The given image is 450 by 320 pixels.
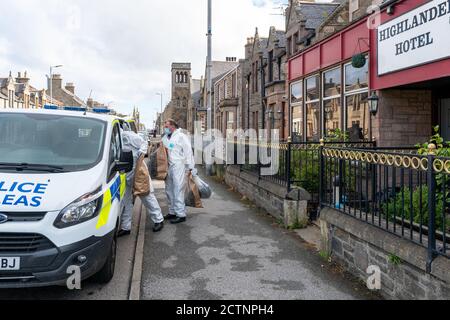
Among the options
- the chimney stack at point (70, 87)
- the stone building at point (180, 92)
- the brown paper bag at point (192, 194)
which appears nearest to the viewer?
the brown paper bag at point (192, 194)

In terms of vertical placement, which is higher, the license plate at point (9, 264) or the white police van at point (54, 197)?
the white police van at point (54, 197)

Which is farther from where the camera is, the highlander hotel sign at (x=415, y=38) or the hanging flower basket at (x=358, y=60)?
the hanging flower basket at (x=358, y=60)

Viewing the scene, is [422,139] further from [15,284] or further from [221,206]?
[15,284]

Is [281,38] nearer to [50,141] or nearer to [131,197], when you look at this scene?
[131,197]

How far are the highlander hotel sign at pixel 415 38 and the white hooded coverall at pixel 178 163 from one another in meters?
4.41

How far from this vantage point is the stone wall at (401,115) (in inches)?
371

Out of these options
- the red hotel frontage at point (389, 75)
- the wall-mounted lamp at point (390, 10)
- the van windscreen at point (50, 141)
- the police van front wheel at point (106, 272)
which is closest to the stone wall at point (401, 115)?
the red hotel frontage at point (389, 75)

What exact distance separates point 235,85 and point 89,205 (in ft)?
98.1

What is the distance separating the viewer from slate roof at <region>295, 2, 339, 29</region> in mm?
16575

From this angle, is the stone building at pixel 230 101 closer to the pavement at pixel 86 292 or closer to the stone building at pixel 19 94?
the stone building at pixel 19 94

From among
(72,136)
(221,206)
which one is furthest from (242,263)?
(221,206)

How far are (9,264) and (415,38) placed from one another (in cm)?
735
